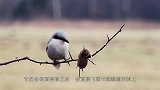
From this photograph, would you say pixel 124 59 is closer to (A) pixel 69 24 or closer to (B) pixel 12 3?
(A) pixel 69 24

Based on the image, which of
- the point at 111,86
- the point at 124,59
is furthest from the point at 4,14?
the point at 111,86

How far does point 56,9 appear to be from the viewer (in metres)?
57.5

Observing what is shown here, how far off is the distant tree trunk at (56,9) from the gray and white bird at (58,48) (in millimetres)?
52785

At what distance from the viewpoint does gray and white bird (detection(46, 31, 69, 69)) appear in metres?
2.03

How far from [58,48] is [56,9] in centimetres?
5551

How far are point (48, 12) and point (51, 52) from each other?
5376 centimetres

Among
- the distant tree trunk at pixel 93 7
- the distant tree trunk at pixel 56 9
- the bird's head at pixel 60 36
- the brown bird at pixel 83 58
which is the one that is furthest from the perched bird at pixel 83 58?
the distant tree trunk at pixel 93 7

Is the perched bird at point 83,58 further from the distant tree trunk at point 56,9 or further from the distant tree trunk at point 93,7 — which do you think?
the distant tree trunk at point 93,7

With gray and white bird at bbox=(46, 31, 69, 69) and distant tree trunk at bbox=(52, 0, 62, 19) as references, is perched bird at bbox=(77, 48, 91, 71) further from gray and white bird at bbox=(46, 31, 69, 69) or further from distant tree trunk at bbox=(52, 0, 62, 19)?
distant tree trunk at bbox=(52, 0, 62, 19)

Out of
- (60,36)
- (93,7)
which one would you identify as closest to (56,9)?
(93,7)

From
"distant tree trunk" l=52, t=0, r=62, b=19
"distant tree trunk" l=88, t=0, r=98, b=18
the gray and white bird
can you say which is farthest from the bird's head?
"distant tree trunk" l=88, t=0, r=98, b=18

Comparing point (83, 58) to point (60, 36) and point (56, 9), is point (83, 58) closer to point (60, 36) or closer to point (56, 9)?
point (60, 36)

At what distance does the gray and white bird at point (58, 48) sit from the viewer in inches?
79.8

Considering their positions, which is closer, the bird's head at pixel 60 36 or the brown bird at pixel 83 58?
the brown bird at pixel 83 58
